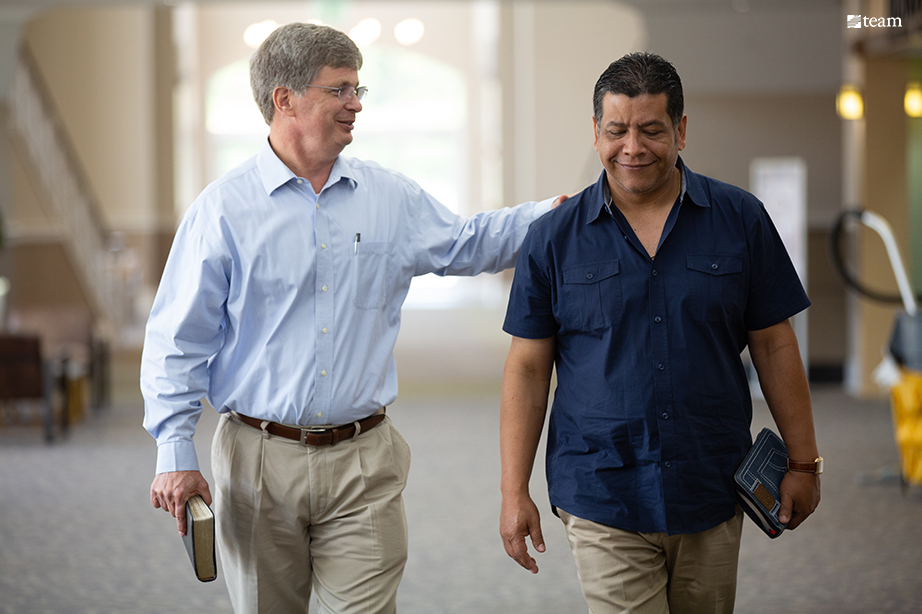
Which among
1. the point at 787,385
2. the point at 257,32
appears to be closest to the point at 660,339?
the point at 787,385

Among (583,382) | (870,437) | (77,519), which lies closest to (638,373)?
(583,382)

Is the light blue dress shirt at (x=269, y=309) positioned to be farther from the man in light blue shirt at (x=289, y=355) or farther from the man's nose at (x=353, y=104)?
the man's nose at (x=353, y=104)

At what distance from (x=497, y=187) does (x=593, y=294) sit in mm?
16921

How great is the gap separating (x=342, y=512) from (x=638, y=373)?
0.69 m

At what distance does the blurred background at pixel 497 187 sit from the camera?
234 inches

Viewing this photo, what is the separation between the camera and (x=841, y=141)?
9.59m

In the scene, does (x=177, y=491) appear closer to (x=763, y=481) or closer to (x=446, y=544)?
(x=763, y=481)

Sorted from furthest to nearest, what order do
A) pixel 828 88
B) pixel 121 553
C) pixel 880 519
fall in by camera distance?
pixel 828 88, pixel 880 519, pixel 121 553

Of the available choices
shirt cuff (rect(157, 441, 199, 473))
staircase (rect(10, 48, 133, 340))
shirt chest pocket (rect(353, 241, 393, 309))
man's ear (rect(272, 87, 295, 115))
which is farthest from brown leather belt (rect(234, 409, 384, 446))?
staircase (rect(10, 48, 133, 340))

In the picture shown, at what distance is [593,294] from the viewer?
1885 mm

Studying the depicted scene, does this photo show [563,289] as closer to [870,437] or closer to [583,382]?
[583,382]

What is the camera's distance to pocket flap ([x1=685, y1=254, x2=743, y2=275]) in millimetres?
1857

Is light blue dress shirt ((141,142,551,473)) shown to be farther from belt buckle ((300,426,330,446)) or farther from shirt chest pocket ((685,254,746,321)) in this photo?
shirt chest pocket ((685,254,746,321))

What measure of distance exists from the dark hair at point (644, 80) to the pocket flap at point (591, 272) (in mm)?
282
